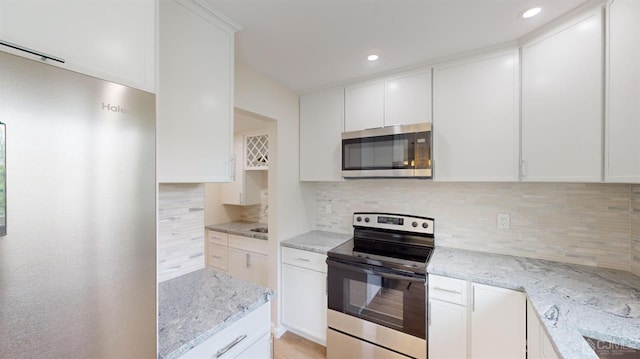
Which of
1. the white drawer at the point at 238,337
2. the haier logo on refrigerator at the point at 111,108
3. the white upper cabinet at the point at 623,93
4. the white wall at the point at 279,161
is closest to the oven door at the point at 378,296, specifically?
the white wall at the point at 279,161

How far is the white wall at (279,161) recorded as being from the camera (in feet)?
7.09

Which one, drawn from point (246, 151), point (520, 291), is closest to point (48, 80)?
point (520, 291)

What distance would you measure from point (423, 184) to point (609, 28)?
1408mm

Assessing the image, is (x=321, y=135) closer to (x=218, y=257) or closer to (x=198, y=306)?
(x=198, y=306)

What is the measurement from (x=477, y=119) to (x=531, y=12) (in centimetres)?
65

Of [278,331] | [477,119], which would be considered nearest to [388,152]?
[477,119]

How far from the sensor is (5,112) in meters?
0.52

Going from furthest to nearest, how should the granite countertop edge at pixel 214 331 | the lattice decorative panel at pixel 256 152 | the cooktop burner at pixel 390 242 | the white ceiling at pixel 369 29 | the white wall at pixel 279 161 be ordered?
the lattice decorative panel at pixel 256 152 → the white wall at pixel 279 161 → the cooktop burner at pixel 390 242 → the white ceiling at pixel 369 29 → the granite countertop edge at pixel 214 331

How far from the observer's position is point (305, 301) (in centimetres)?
228

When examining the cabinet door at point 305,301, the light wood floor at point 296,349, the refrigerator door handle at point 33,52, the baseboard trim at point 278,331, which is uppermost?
the refrigerator door handle at point 33,52

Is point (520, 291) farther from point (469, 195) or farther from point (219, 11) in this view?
point (219, 11)

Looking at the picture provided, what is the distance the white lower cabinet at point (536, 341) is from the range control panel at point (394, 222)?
91 cm

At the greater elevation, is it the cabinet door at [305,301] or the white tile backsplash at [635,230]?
the white tile backsplash at [635,230]

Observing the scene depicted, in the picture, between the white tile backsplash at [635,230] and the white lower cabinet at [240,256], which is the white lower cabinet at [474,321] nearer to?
the white tile backsplash at [635,230]
